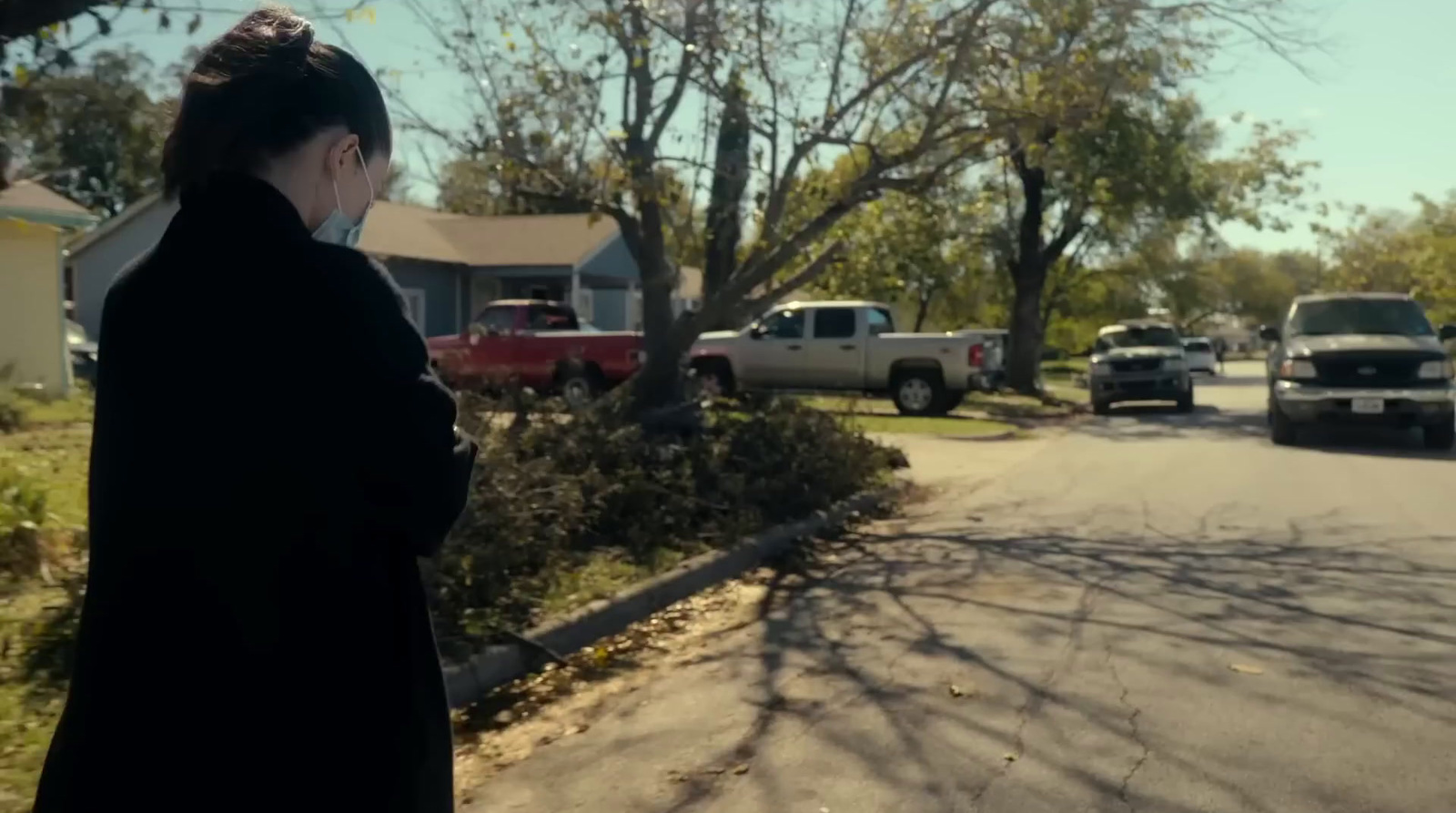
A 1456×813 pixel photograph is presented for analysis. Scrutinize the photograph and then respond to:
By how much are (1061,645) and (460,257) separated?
26.9m

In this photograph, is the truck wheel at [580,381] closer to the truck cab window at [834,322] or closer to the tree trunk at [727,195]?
the truck cab window at [834,322]

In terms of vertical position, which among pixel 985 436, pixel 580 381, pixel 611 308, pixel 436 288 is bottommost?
pixel 985 436

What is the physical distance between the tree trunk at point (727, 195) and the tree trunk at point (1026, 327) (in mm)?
19598

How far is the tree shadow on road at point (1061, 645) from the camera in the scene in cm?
480

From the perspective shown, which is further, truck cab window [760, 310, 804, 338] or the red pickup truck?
truck cab window [760, 310, 804, 338]

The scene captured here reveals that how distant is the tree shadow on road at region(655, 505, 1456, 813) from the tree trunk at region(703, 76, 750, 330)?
354cm

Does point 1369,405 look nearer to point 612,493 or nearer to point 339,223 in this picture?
point 612,493

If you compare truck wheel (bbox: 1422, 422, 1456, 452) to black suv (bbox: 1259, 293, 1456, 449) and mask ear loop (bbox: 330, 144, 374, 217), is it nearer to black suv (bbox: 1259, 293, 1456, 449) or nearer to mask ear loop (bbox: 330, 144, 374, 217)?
black suv (bbox: 1259, 293, 1456, 449)

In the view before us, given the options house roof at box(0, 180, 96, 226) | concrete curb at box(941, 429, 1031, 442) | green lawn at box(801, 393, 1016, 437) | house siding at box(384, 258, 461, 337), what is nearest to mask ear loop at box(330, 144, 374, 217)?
house roof at box(0, 180, 96, 226)

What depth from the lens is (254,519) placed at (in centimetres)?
168

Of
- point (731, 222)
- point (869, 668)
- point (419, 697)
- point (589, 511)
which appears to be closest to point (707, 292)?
point (731, 222)

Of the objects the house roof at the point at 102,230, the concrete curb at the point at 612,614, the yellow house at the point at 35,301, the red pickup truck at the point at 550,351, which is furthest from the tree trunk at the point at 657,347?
the house roof at the point at 102,230

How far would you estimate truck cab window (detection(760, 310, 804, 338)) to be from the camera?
24.0 m

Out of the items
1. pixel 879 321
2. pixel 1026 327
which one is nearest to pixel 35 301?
pixel 879 321
